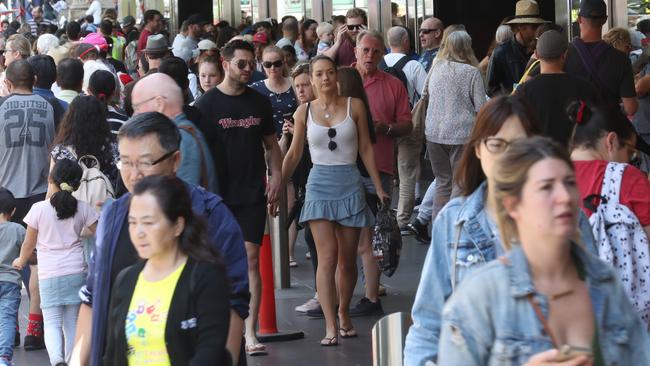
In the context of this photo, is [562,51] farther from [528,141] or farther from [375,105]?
[528,141]

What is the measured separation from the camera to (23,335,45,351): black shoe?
9.34 meters

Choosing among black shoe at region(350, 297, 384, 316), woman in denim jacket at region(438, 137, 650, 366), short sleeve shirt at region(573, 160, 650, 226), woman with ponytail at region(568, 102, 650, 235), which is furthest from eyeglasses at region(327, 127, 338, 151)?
woman in denim jacket at region(438, 137, 650, 366)

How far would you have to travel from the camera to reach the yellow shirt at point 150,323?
426 centimetres

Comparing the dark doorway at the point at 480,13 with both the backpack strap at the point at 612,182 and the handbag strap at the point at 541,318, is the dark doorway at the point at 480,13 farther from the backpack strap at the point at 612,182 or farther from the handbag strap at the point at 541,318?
the handbag strap at the point at 541,318

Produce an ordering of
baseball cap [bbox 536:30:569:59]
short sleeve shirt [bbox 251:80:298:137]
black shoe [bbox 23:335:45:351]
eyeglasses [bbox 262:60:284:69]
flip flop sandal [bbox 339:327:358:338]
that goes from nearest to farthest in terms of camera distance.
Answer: baseball cap [bbox 536:30:569:59]
flip flop sandal [bbox 339:327:358:338]
black shoe [bbox 23:335:45:351]
eyeglasses [bbox 262:60:284:69]
short sleeve shirt [bbox 251:80:298:137]

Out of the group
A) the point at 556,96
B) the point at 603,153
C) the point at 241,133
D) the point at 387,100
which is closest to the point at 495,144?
the point at 603,153

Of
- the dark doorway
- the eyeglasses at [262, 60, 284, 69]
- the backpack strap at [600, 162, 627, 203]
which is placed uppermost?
the dark doorway

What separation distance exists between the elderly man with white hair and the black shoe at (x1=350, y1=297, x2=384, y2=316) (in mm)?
3626

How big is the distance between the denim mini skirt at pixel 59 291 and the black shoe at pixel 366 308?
2.24 m

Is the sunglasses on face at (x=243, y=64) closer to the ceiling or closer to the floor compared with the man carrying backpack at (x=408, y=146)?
closer to the ceiling

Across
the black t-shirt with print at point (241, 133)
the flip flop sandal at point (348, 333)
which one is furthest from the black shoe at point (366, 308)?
the black t-shirt with print at point (241, 133)

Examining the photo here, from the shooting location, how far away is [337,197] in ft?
28.7

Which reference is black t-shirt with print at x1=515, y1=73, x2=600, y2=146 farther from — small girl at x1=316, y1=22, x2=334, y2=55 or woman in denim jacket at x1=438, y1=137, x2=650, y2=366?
small girl at x1=316, y1=22, x2=334, y2=55

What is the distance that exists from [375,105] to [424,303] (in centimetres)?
677
